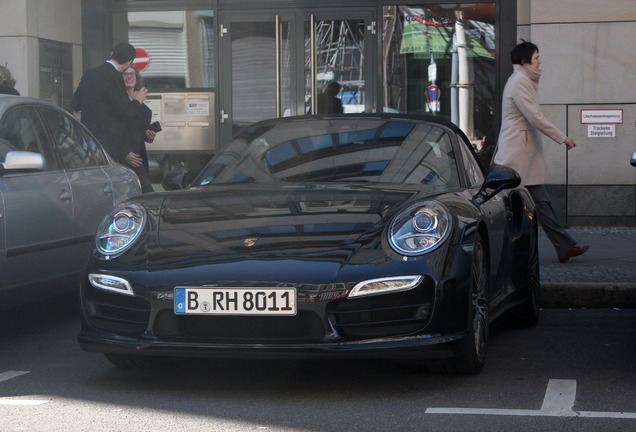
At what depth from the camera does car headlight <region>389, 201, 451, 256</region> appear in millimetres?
4680

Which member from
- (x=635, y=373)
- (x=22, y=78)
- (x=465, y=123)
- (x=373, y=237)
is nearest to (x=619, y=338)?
(x=635, y=373)

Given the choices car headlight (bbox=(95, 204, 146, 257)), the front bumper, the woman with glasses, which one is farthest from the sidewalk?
the woman with glasses

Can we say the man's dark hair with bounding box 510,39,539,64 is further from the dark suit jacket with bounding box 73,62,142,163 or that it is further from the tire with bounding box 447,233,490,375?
the tire with bounding box 447,233,490,375

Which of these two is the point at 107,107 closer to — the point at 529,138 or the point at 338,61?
the point at 529,138

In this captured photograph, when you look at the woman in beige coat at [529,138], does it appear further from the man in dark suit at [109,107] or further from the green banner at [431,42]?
the green banner at [431,42]

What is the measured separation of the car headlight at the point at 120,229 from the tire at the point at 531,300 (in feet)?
8.15

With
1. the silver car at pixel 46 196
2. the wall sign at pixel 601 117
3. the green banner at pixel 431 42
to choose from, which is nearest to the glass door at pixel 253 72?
the green banner at pixel 431 42

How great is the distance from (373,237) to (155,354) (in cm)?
105

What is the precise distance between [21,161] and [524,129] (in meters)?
4.23

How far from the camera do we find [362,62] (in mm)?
13031

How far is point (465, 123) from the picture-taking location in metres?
12.8

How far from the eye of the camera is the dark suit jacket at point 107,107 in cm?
932

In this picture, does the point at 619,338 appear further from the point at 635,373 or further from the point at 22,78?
the point at 22,78

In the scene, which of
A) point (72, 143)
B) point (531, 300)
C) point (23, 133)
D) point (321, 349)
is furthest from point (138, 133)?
point (321, 349)
